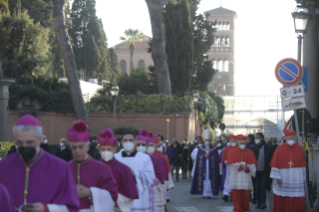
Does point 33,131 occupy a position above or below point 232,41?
below

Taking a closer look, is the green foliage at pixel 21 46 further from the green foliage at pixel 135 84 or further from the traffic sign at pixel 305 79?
the traffic sign at pixel 305 79

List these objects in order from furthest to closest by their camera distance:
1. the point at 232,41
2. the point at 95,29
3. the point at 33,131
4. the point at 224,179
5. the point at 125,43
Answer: the point at 232,41 < the point at 125,43 < the point at 95,29 < the point at 224,179 < the point at 33,131

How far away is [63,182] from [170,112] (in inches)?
1197

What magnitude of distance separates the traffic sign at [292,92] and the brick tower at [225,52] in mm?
94693

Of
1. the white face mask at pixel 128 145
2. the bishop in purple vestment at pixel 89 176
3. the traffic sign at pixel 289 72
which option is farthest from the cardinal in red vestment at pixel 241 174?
the bishop in purple vestment at pixel 89 176

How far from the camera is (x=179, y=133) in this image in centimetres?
3456

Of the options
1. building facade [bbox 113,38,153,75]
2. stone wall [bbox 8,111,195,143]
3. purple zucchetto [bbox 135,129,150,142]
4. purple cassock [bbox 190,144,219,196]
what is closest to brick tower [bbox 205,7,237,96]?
building facade [bbox 113,38,153,75]

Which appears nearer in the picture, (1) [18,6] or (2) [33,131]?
(2) [33,131]

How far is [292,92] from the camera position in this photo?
34.4 ft

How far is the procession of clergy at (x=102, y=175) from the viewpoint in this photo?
164 inches

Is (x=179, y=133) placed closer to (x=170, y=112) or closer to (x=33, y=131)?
(x=170, y=112)

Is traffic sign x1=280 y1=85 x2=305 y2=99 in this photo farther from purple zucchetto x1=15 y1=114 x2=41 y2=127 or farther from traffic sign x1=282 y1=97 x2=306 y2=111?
purple zucchetto x1=15 y1=114 x2=41 y2=127

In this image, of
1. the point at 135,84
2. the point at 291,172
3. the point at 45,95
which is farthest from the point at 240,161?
the point at 135,84

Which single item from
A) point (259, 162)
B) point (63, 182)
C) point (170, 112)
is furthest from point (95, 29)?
point (63, 182)
